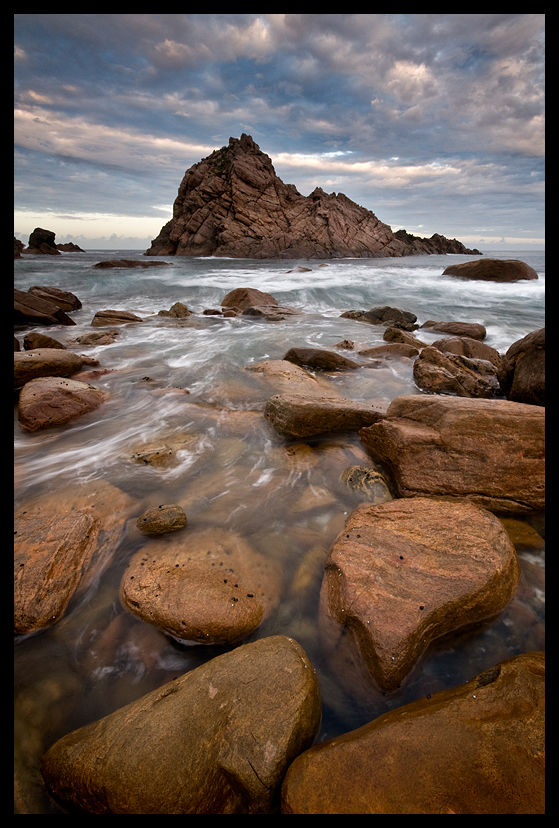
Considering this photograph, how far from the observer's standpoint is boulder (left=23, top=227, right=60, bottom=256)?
192ft

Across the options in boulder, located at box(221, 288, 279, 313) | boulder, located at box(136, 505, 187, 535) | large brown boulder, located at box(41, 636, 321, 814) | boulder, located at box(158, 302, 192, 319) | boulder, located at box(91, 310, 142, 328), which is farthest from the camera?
boulder, located at box(221, 288, 279, 313)

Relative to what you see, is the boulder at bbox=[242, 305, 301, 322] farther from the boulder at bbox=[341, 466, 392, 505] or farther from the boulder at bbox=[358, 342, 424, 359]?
the boulder at bbox=[341, 466, 392, 505]

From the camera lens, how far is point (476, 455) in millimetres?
3451

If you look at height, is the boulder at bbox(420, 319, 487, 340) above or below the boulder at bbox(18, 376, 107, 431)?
above

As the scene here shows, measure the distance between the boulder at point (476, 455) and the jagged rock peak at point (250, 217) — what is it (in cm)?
5471

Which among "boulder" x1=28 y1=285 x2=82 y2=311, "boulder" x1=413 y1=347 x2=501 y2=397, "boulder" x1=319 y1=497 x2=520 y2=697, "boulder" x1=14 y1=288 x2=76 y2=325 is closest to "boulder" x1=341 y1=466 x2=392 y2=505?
"boulder" x1=319 y1=497 x2=520 y2=697

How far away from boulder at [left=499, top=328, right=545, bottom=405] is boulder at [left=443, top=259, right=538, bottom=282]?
21.5 m

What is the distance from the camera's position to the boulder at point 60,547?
2.44 meters

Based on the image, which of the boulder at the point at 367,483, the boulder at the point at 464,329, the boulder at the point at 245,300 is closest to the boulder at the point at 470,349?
the boulder at the point at 464,329

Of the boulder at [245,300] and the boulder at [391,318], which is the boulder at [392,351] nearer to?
the boulder at [391,318]

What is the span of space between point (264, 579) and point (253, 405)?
349 centimetres

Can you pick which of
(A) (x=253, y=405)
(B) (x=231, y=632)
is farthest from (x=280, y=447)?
(B) (x=231, y=632)
